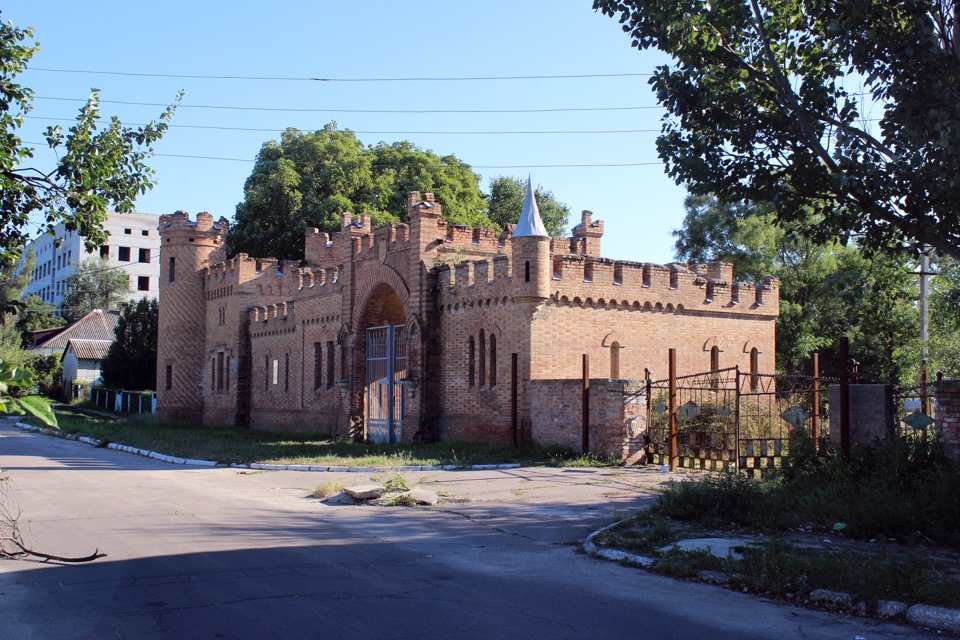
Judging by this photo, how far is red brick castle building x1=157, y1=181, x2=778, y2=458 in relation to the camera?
21078 mm

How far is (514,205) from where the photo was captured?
55469 millimetres

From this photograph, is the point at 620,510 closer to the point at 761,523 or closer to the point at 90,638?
the point at 761,523

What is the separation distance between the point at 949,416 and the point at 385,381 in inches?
741

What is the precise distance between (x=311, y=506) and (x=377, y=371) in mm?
14167

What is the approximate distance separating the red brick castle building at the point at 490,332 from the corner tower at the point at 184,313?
7.70 metres

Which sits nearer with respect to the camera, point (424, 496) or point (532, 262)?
point (424, 496)

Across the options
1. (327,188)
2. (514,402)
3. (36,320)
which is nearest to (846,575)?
(514,402)

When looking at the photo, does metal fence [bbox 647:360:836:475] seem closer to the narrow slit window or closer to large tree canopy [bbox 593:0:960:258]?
large tree canopy [bbox 593:0:960:258]

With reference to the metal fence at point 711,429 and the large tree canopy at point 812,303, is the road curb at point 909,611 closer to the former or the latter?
the metal fence at point 711,429

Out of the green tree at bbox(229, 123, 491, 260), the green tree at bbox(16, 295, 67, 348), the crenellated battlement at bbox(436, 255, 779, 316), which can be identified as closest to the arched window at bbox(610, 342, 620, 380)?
the crenellated battlement at bbox(436, 255, 779, 316)

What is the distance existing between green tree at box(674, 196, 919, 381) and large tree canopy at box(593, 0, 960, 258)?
21.2 meters

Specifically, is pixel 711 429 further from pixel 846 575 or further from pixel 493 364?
pixel 846 575

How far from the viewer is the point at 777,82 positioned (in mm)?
11133

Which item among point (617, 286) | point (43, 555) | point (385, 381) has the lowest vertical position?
point (43, 555)
